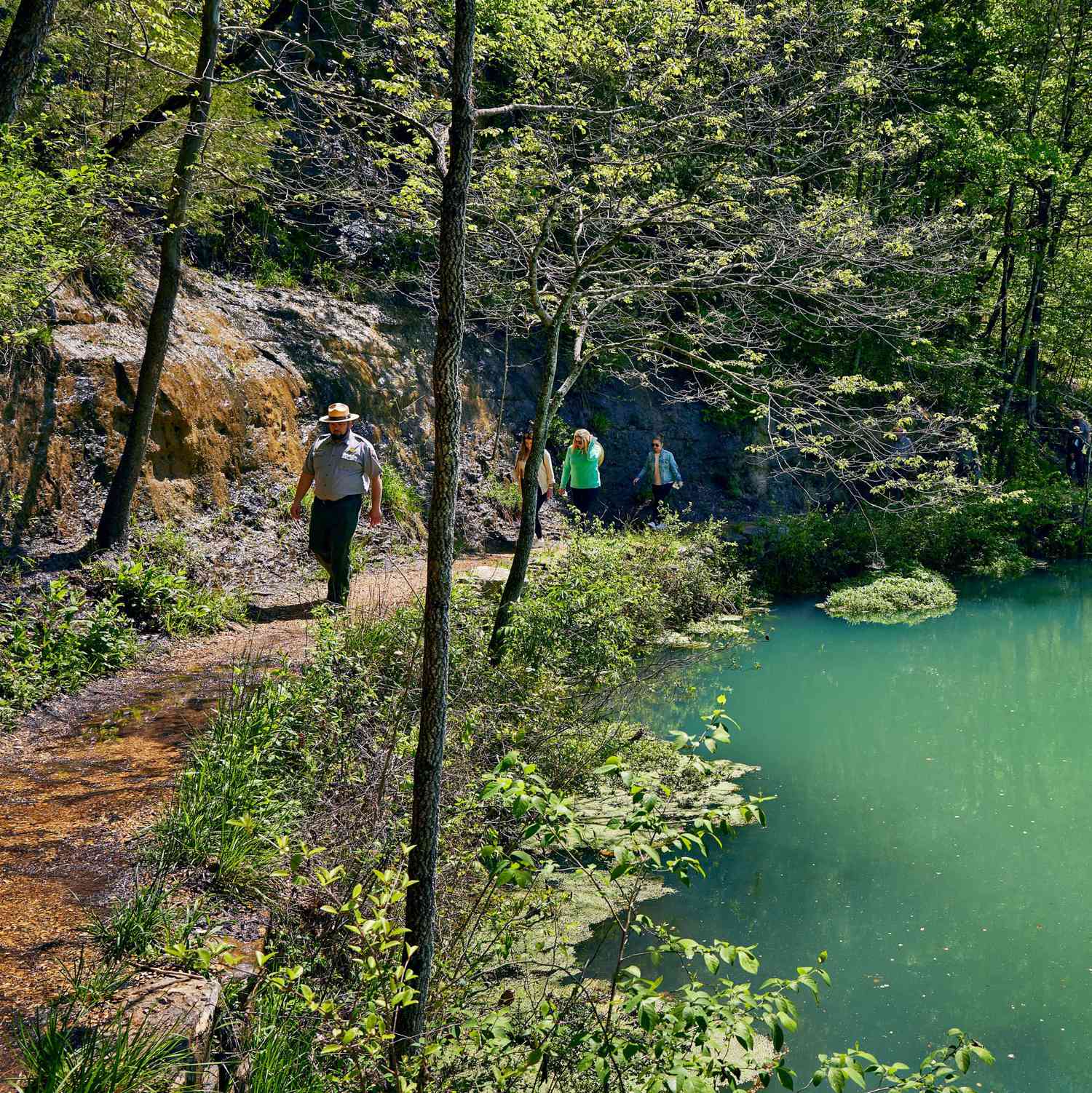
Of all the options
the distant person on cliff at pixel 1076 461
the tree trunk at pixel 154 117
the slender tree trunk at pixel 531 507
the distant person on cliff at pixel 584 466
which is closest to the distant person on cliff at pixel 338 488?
the slender tree trunk at pixel 531 507

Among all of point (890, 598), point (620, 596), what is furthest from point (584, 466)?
point (890, 598)

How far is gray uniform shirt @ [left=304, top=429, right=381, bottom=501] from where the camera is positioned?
8453mm

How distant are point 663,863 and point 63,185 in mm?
6575

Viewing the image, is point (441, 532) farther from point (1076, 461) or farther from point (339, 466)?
point (1076, 461)

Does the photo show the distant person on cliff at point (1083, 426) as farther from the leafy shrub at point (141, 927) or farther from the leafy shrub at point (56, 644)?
the leafy shrub at point (141, 927)

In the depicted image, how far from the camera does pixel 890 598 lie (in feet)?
54.6

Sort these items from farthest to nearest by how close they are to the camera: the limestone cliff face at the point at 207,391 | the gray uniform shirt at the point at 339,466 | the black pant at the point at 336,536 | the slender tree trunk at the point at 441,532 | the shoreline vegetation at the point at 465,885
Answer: the limestone cliff face at the point at 207,391
the black pant at the point at 336,536
the gray uniform shirt at the point at 339,466
the slender tree trunk at the point at 441,532
the shoreline vegetation at the point at 465,885

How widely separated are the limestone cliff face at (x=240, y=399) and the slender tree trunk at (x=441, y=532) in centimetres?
728

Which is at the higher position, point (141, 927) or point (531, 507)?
point (531, 507)

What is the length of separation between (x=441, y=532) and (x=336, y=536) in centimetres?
514

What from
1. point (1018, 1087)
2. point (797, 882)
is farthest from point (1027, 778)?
point (1018, 1087)

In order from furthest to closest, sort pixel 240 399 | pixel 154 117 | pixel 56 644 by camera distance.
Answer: pixel 240 399, pixel 154 117, pixel 56 644

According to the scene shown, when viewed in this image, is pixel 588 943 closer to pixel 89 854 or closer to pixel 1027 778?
pixel 89 854

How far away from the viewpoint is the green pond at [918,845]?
5.80 m
